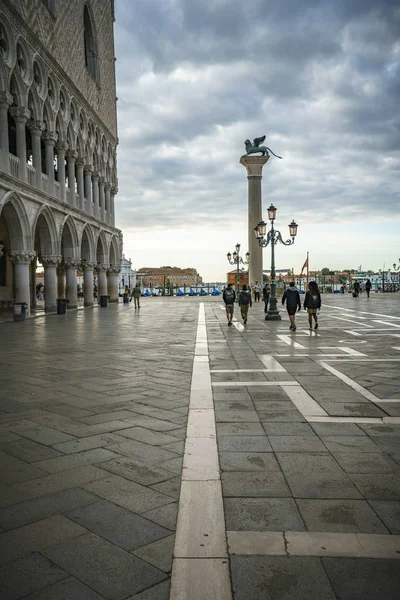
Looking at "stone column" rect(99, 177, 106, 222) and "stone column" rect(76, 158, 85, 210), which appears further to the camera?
"stone column" rect(99, 177, 106, 222)

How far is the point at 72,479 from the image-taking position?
141 inches

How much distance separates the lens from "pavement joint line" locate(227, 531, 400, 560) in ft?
8.45

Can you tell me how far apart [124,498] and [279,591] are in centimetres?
132

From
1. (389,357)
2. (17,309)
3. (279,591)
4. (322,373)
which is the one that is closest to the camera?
(279,591)

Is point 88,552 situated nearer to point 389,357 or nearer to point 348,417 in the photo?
point 348,417

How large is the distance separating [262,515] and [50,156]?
79.6 feet

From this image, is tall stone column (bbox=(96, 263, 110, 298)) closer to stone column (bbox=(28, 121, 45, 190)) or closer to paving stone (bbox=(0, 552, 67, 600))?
stone column (bbox=(28, 121, 45, 190))

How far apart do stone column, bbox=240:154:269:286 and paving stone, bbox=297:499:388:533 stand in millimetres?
40658

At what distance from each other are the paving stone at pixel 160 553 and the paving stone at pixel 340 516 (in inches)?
32.2

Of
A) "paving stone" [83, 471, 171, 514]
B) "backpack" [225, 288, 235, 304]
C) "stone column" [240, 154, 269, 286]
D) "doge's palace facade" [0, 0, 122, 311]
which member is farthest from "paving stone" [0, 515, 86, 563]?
"stone column" [240, 154, 269, 286]

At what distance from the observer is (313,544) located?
266cm

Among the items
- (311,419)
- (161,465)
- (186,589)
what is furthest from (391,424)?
(186,589)

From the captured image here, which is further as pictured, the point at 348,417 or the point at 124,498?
the point at 348,417

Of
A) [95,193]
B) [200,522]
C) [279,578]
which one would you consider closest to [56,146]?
[95,193]
